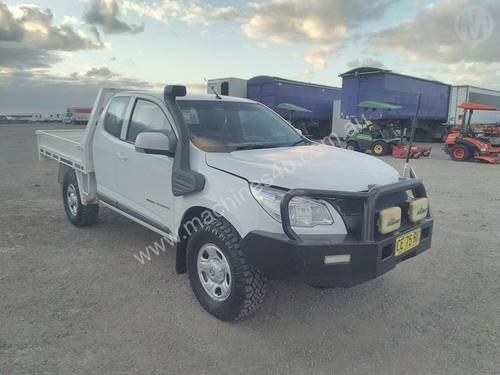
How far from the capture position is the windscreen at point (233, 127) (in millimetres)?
3619

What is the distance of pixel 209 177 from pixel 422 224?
176 cm

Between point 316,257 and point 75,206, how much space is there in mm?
4112

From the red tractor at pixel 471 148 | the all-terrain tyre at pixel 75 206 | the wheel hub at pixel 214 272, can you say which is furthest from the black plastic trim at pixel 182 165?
the red tractor at pixel 471 148

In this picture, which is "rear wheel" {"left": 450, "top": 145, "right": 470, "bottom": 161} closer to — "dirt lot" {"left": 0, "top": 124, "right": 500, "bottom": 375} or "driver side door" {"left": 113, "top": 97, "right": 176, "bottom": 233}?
"dirt lot" {"left": 0, "top": 124, "right": 500, "bottom": 375}

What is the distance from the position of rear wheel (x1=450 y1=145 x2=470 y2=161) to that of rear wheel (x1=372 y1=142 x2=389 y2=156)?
240 centimetres

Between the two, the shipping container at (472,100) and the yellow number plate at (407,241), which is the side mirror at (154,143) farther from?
the shipping container at (472,100)

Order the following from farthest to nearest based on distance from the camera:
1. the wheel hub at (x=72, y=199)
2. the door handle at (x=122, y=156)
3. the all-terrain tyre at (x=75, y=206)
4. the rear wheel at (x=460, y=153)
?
the rear wheel at (x=460, y=153), the wheel hub at (x=72, y=199), the all-terrain tyre at (x=75, y=206), the door handle at (x=122, y=156)

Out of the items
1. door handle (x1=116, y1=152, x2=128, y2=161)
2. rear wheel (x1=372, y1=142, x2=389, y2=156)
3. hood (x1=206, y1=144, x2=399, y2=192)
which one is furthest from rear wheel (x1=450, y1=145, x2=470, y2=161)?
door handle (x1=116, y1=152, x2=128, y2=161)

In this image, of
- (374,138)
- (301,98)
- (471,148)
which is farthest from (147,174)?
(301,98)

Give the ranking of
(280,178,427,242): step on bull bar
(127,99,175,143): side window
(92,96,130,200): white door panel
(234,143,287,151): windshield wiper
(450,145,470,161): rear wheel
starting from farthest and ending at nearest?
(450,145,470,161): rear wheel
(92,96,130,200): white door panel
(127,99,175,143): side window
(234,143,287,151): windshield wiper
(280,178,427,242): step on bull bar

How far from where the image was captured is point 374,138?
16.4 metres

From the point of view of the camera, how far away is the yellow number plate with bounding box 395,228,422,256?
294cm

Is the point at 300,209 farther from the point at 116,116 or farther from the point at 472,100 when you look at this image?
the point at 472,100

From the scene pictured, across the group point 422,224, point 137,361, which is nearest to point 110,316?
point 137,361
